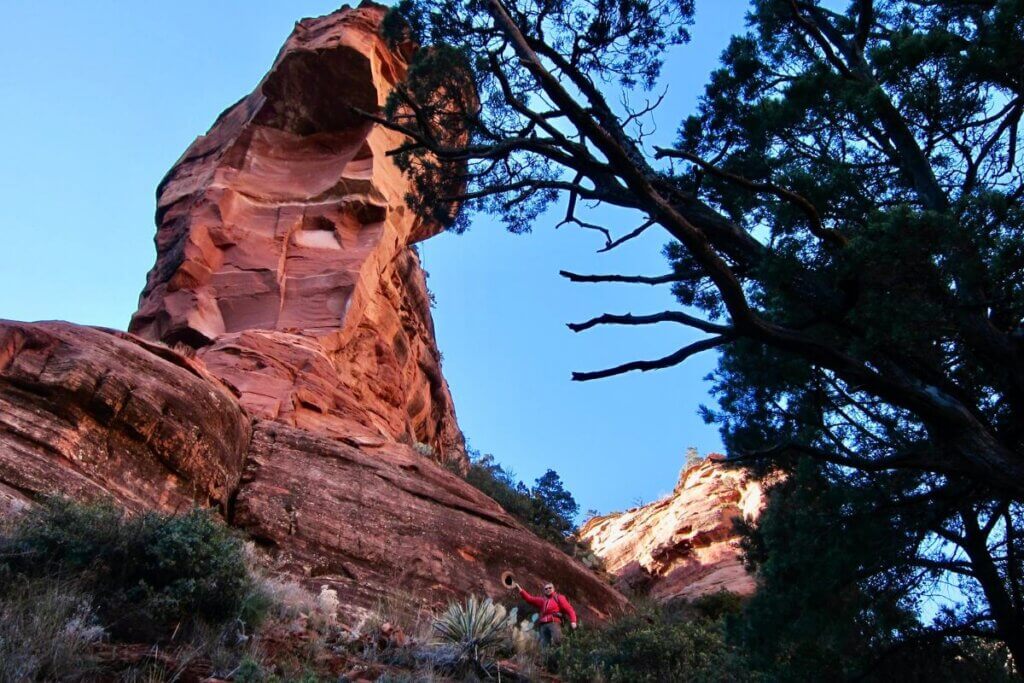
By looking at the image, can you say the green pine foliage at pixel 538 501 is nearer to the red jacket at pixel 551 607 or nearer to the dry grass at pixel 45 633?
the red jacket at pixel 551 607

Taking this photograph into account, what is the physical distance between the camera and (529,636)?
385 inches

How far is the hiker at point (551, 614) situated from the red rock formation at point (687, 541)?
33.0 ft

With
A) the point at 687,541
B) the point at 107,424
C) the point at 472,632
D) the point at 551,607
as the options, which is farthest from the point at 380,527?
the point at 687,541

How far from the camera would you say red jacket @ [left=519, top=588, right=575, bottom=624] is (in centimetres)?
1127

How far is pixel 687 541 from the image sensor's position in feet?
86.5

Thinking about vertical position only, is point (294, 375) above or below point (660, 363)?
above

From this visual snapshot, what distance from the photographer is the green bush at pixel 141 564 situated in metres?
6.34

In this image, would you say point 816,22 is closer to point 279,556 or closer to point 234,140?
point 279,556

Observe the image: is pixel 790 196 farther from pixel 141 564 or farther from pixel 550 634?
pixel 550 634

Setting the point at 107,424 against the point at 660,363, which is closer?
the point at 660,363

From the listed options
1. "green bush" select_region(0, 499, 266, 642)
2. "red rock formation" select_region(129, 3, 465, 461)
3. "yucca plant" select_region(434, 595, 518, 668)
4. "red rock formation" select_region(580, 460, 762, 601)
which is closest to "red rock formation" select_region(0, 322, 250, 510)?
"green bush" select_region(0, 499, 266, 642)

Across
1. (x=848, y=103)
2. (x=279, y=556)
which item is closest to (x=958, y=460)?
(x=848, y=103)

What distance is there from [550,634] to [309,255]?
1221 centimetres

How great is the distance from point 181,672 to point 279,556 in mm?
5066
